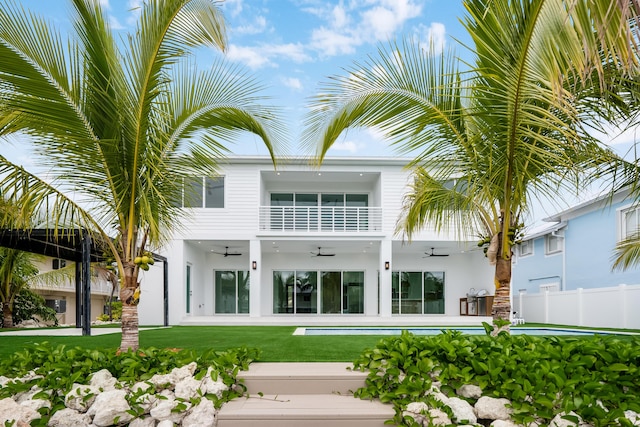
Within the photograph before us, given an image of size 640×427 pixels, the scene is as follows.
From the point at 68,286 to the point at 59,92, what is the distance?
24.3 meters

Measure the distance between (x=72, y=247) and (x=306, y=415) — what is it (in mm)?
9469

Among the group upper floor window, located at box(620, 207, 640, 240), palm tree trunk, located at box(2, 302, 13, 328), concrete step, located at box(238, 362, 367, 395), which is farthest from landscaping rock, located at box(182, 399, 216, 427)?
upper floor window, located at box(620, 207, 640, 240)

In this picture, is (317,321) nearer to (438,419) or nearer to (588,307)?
(588,307)

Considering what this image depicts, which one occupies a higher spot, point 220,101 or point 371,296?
point 220,101

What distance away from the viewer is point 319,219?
1599cm

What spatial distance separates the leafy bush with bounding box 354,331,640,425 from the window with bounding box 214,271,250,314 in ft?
45.3

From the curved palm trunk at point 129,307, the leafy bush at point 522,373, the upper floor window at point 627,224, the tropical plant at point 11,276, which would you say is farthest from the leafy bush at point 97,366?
the upper floor window at point 627,224

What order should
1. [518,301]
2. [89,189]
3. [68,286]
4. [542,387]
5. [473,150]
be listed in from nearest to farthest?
[542,387] < [473,150] < [89,189] < [518,301] < [68,286]

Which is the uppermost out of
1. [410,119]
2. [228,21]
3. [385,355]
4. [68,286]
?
[228,21]

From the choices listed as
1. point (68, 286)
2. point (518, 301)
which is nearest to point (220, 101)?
point (518, 301)

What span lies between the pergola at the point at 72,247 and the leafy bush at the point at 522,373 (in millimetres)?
5717

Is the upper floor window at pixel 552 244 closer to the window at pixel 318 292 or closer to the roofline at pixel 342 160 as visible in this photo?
the roofline at pixel 342 160

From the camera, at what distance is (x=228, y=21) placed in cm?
463

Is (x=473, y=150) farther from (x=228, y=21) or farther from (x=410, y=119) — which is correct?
(x=228, y=21)
